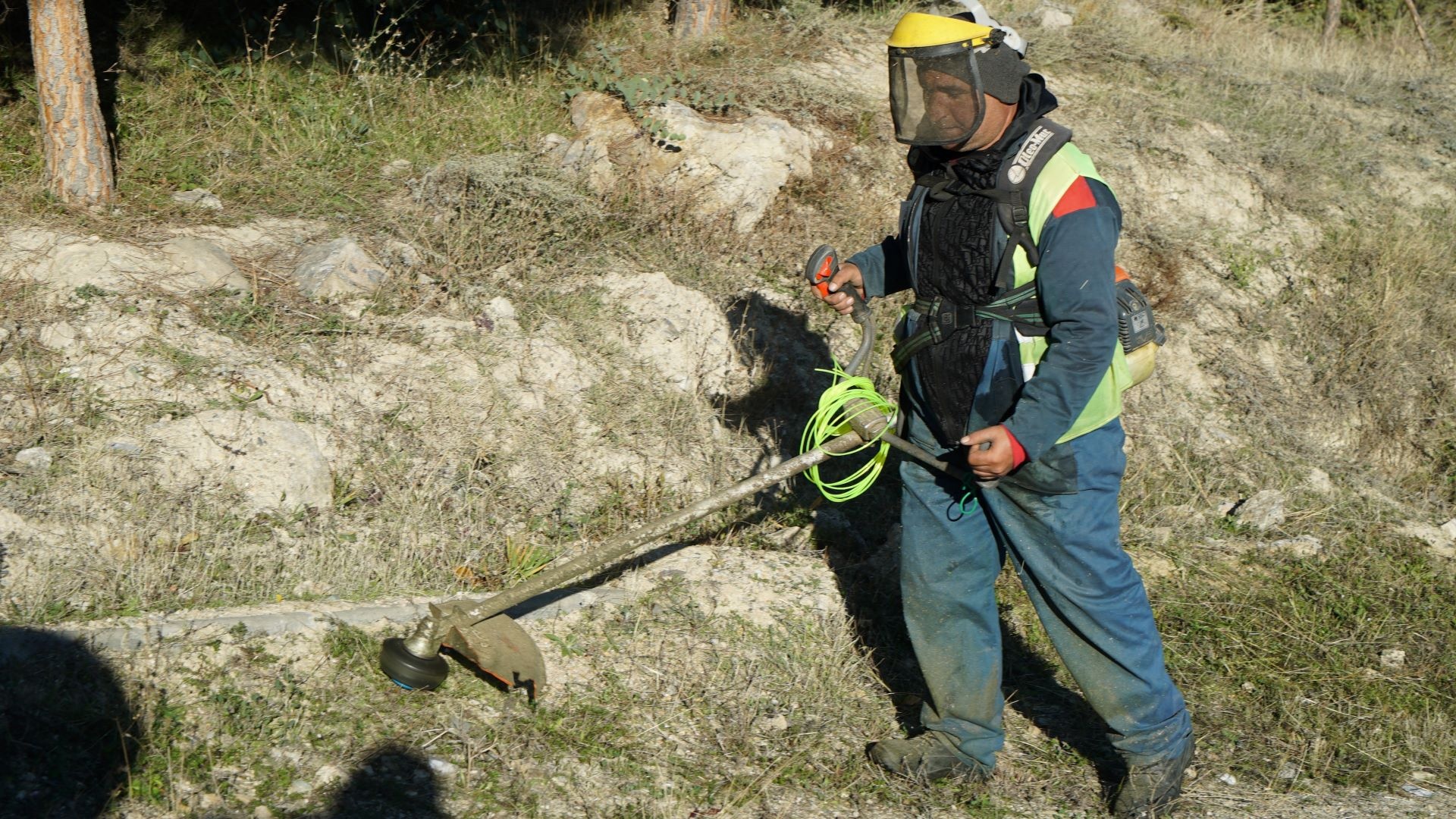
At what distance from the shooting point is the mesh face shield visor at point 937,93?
314 cm

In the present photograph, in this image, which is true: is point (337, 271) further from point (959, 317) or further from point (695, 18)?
point (695, 18)

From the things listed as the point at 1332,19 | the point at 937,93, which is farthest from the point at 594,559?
the point at 1332,19

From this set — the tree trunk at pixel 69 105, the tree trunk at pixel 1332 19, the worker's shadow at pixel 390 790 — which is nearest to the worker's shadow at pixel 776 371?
the worker's shadow at pixel 390 790

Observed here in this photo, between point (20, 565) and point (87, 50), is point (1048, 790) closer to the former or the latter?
point (20, 565)

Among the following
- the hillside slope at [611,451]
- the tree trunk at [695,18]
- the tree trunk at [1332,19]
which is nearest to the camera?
the hillside slope at [611,451]

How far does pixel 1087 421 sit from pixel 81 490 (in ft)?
11.1

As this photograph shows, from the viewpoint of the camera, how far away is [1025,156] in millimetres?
3150

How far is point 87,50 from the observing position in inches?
210

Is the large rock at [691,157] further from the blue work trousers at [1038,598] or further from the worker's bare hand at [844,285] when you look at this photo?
the blue work trousers at [1038,598]

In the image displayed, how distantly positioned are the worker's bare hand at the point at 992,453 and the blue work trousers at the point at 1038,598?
249mm

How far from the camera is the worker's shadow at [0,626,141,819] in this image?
300 cm

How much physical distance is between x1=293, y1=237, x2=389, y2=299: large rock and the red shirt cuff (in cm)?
333

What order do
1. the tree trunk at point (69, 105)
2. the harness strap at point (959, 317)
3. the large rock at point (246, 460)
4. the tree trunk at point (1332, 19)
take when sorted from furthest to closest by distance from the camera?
the tree trunk at point (1332, 19) → the tree trunk at point (69, 105) → the large rock at point (246, 460) → the harness strap at point (959, 317)

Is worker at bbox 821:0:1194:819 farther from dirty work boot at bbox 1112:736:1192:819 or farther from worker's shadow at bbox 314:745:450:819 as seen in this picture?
worker's shadow at bbox 314:745:450:819
